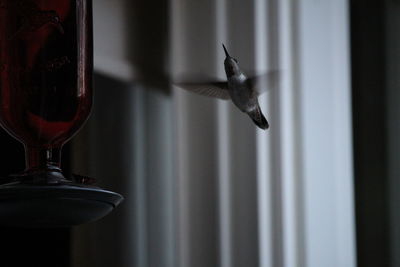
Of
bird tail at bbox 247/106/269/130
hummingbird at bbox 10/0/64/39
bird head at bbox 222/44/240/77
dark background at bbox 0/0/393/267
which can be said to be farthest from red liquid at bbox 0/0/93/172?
dark background at bbox 0/0/393/267

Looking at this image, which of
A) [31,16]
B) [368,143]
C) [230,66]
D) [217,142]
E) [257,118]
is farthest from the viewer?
[217,142]

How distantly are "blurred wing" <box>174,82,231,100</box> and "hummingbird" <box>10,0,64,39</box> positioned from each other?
44 centimetres

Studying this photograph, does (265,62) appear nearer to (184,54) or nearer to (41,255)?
(184,54)

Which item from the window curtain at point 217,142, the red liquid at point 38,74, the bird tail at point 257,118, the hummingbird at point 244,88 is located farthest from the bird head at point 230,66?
the window curtain at point 217,142

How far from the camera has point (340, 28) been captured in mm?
1607

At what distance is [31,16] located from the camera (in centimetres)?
82

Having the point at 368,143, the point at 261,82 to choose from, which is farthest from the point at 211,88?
the point at 368,143

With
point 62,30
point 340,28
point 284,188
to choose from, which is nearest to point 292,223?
point 284,188

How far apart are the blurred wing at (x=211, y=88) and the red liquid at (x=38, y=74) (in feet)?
1.35

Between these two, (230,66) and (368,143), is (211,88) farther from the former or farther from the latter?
(368,143)

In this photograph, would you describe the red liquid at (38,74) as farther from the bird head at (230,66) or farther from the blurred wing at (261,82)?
the blurred wing at (261,82)

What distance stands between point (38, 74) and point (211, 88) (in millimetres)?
478

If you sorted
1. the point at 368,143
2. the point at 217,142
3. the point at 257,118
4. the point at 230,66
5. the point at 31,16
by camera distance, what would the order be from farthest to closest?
the point at 217,142 < the point at 368,143 < the point at 257,118 < the point at 230,66 < the point at 31,16

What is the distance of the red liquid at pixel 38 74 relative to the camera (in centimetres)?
83
